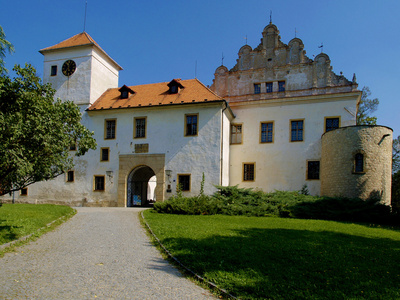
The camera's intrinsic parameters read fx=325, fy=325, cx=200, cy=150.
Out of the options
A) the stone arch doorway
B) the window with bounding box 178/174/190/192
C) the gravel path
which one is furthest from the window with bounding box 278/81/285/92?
the gravel path

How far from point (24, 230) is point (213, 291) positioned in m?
8.13

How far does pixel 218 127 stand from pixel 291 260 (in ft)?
51.8

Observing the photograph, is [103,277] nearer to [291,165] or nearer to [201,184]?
[201,184]

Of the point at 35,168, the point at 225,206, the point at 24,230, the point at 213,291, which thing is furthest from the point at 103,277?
the point at 225,206

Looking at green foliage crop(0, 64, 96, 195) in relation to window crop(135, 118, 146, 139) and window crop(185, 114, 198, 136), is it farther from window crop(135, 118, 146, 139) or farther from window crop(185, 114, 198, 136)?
window crop(135, 118, 146, 139)

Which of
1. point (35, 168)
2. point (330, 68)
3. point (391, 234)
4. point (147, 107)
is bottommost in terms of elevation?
point (391, 234)

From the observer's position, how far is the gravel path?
5.83m

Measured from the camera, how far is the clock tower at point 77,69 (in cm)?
2655

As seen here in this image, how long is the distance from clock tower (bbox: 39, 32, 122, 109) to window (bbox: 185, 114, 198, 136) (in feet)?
28.0

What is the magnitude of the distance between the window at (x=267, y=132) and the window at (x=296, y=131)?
1425 millimetres

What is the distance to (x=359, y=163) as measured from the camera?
19.2 meters

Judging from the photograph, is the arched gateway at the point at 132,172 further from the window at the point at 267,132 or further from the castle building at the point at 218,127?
the window at the point at 267,132

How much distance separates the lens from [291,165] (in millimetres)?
23062

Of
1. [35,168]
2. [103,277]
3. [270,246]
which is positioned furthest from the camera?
[35,168]
